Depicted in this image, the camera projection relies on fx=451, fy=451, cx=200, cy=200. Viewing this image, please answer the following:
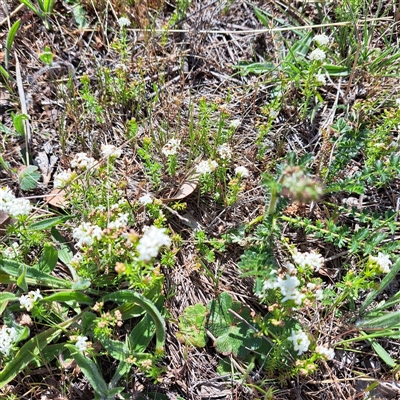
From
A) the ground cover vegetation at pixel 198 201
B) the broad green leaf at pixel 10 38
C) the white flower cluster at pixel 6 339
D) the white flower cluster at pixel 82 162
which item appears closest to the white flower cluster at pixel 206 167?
the ground cover vegetation at pixel 198 201

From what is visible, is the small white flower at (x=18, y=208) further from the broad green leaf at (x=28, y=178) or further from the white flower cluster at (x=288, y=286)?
the white flower cluster at (x=288, y=286)

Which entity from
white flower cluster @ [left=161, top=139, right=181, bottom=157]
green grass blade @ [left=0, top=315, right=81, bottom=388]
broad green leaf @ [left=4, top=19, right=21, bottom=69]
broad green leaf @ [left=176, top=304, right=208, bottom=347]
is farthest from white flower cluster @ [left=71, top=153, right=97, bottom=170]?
broad green leaf @ [left=4, top=19, right=21, bottom=69]

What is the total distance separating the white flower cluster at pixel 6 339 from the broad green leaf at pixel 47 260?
36 cm

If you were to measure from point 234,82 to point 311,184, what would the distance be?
1.62 m

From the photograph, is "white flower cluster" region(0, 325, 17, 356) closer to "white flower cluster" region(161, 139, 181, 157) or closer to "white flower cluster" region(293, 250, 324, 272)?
"white flower cluster" region(161, 139, 181, 157)

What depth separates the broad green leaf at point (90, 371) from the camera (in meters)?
2.35

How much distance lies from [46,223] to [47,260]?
0.21 metres

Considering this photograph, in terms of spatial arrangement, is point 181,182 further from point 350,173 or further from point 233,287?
point 350,173

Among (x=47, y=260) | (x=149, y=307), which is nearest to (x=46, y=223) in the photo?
(x=47, y=260)

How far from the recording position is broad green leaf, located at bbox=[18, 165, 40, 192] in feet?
9.48

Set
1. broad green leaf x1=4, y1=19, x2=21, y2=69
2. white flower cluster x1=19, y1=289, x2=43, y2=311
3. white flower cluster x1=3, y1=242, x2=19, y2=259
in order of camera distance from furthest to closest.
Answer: broad green leaf x1=4, y1=19, x2=21, y2=69, white flower cluster x1=3, y1=242, x2=19, y2=259, white flower cluster x1=19, y1=289, x2=43, y2=311

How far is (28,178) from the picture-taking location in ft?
9.53

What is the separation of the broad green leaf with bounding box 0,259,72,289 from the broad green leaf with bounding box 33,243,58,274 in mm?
55

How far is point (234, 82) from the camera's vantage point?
330 cm
